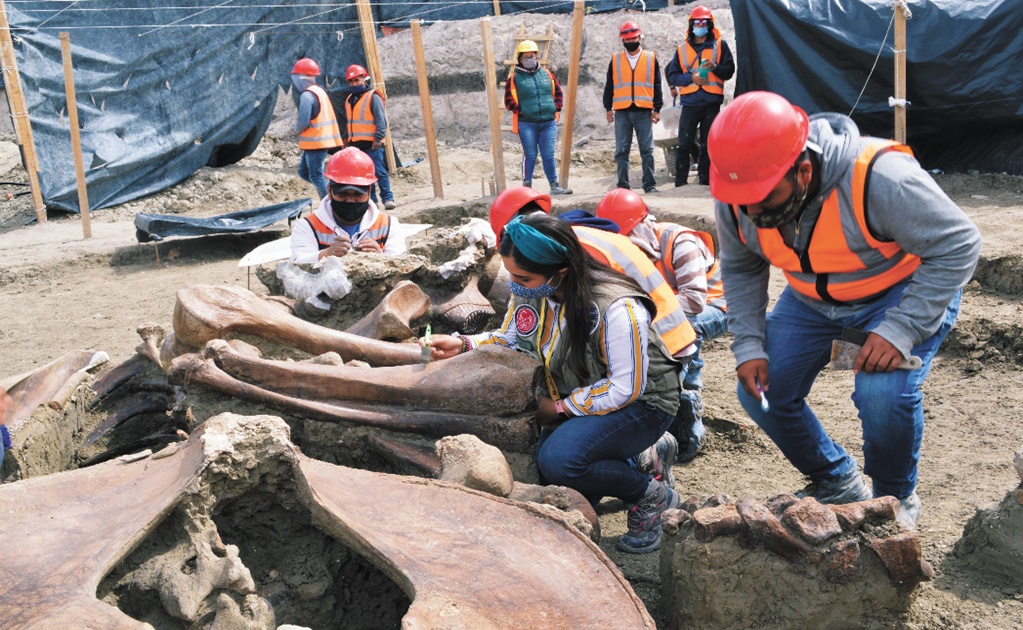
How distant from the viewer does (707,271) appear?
462 centimetres

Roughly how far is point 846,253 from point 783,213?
24 centimetres

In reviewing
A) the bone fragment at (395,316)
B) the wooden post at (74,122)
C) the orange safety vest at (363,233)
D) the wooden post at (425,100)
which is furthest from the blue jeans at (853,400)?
the wooden post at (74,122)

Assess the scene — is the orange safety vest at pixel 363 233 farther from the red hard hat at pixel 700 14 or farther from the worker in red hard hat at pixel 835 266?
the red hard hat at pixel 700 14

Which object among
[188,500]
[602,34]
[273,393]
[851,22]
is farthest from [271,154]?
[188,500]

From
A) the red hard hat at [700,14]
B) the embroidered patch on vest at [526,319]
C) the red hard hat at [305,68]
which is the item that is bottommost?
the embroidered patch on vest at [526,319]

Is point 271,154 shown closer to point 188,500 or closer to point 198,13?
point 198,13

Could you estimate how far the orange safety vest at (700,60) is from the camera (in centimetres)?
923

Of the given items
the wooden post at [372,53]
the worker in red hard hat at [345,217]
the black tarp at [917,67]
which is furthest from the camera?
the wooden post at [372,53]

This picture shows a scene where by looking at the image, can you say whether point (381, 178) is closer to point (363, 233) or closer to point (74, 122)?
point (74, 122)

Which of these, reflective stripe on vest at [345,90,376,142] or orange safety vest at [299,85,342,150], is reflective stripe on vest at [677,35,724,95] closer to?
reflective stripe on vest at [345,90,376,142]

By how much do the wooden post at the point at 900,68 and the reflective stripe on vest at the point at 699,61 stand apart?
2035mm

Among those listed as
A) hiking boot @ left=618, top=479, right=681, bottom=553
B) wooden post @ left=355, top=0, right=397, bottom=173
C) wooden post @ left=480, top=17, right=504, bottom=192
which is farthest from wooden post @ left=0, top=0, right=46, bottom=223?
hiking boot @ left=618, top=479, right=681, bottom=553

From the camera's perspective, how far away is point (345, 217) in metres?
5.44

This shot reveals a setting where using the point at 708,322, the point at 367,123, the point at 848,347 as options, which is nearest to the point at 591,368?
the point at 848,347
